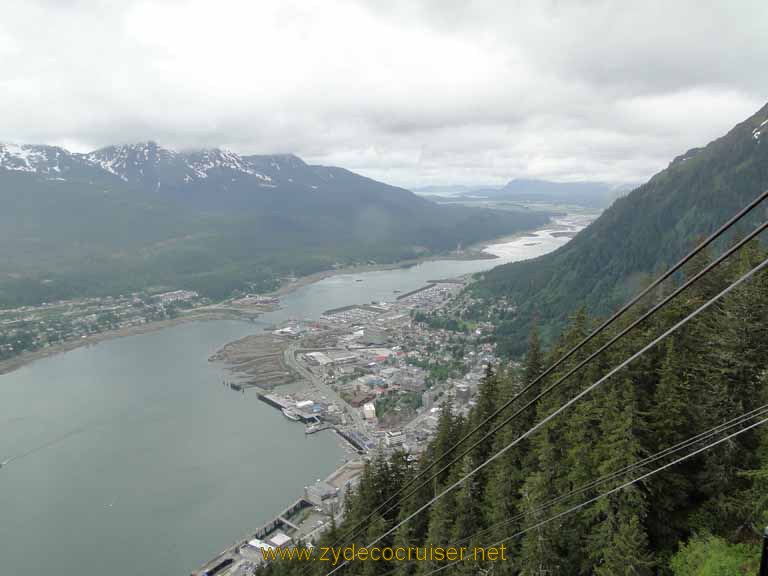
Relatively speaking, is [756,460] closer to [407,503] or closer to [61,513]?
[407,503]

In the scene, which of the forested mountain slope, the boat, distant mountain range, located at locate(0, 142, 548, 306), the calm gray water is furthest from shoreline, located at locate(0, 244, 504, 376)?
the forested mountain slope

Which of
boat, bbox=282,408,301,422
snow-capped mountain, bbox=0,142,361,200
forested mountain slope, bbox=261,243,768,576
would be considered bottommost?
boat, bbox=282,408,301,422

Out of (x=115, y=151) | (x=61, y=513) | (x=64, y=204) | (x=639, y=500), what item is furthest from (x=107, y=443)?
(x=115, y=151)

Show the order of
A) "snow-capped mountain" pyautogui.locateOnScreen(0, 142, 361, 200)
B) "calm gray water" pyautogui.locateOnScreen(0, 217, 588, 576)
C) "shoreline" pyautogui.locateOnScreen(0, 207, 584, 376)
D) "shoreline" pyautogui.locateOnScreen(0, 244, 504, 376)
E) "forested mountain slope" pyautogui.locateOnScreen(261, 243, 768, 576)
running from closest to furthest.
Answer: "forested mountain slope" pyautogui.locateOnScreen(261, 243, 768, 576), "calm gray water" pyautogui.locateOnScreen(0, 217, 588, 576), "shoreline" pyautogui.locateOnScreen(0, 244, 504, 376), "shoreline" pyautogui.locateOnScreen(0, 207, 584, 376), "snow-capped mountain" pyautogui.locateOnScreen(0, 142, 361, 200)

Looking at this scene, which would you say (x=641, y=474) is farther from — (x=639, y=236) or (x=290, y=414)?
(x=639, y=236)

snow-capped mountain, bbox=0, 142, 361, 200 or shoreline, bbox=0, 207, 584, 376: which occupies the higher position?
snow-capped mountain, bbox=0, 142, 361, 200

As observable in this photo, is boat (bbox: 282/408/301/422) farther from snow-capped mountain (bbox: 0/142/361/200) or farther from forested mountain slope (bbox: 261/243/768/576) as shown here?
snow-capped mountain (bbox: 0/142/361/200)
